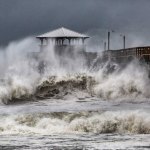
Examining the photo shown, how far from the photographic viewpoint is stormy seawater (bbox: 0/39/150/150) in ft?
69.6

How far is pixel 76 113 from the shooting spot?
92.5 ft

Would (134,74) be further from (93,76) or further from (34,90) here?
(34,90)

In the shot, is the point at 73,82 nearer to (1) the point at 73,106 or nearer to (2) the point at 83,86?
(2) the point at 83,86

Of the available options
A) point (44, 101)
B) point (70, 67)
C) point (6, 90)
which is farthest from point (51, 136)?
point (70, 67)

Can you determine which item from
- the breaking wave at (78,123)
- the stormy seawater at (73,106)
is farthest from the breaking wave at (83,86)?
the breaking wave at (78,123)

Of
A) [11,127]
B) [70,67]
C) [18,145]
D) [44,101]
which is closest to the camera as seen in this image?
[18,145]

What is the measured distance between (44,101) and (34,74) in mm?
6938

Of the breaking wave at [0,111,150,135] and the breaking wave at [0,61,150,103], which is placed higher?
the breaking wave at [0,61,150,103]

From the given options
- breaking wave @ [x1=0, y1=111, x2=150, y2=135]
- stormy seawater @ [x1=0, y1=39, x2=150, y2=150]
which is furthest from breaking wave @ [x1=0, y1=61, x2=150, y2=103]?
breaking wave @ [x1=0, y1=111, x2=150, y2=135]

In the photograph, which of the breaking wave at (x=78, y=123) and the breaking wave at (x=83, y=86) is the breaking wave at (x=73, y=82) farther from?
the breaking wave at (x=78, y=123)

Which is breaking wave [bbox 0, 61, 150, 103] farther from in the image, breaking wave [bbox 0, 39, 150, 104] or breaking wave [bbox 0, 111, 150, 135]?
breaking wave [bbox 0, 111, 150, 135]

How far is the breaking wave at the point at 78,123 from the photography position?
2444 centimetres

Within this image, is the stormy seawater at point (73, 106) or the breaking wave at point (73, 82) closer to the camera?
the stormy seawater at point (73, 106)

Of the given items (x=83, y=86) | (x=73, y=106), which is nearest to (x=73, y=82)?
(x=83, y=86)
